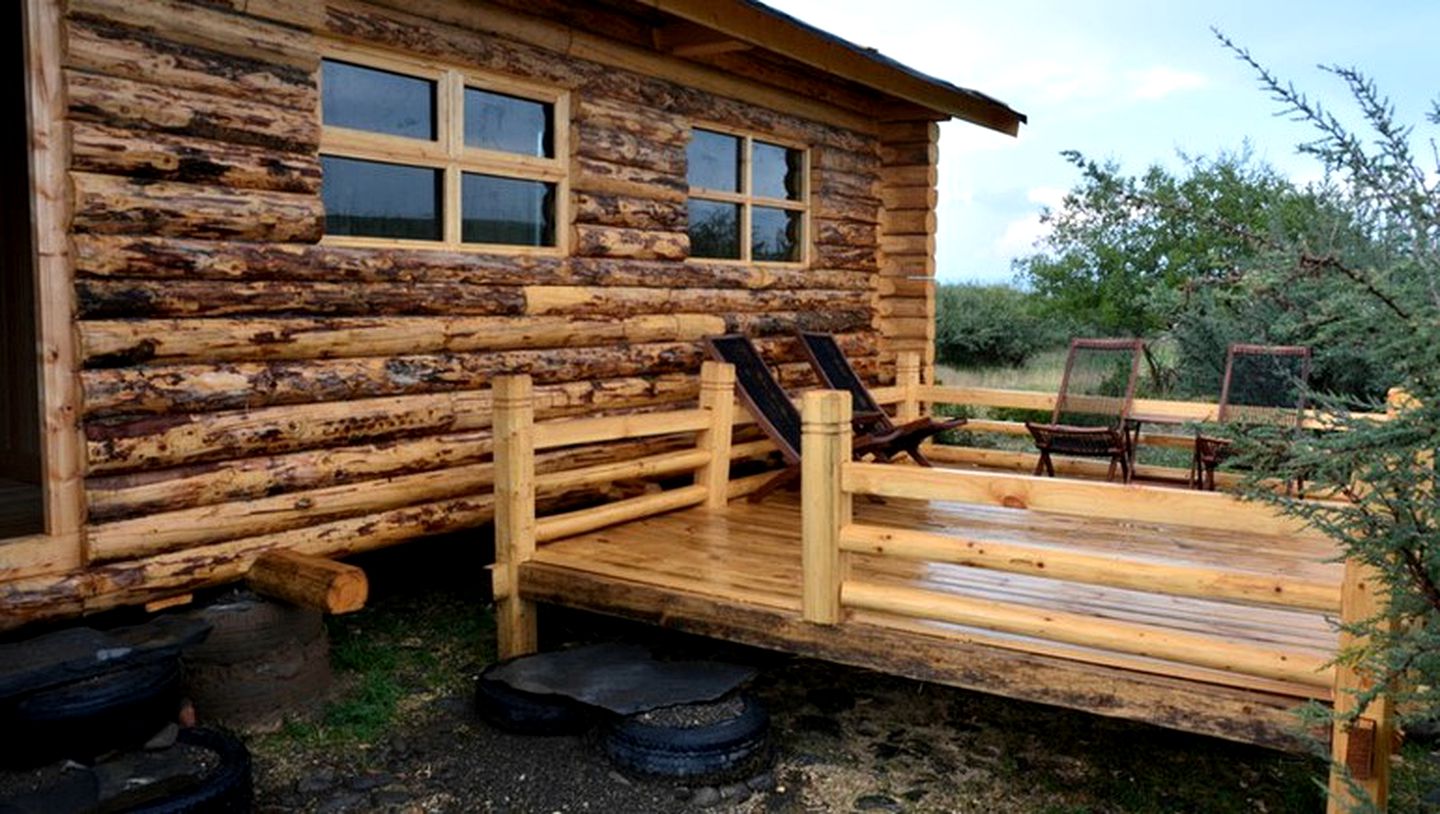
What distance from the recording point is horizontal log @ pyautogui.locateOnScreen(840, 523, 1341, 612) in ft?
11.8

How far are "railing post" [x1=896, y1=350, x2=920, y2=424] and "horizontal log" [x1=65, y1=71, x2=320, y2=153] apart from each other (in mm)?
5354

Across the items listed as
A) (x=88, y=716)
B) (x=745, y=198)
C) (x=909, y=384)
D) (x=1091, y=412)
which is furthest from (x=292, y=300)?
(x=1091, y=412)

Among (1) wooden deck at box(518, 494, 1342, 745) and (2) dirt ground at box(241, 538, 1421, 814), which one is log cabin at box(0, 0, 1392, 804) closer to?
(1) wooden deck at box(518, 494, 1342, 745)

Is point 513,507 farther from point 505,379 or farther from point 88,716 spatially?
point 88,716

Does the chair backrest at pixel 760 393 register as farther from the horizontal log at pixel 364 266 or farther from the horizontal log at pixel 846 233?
the horizontal log at pixel 846 233

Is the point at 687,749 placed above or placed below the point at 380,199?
below

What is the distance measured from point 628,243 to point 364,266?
1943mm

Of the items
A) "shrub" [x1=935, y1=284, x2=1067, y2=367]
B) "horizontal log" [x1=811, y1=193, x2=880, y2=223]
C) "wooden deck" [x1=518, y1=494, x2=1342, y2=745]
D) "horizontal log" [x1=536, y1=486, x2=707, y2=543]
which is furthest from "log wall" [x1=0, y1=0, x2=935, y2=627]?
"shrub" [x1=935, y1=284, x2=1067, y2=367]

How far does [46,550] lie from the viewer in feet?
13.9

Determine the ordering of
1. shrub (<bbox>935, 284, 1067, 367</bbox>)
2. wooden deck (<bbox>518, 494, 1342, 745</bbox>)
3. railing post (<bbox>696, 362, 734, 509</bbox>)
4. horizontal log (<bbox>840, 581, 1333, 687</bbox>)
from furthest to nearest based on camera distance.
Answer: shrub (<bbox>935, 284, 1067, 367</bbox>) → railing post (<bbox>696, 362, 734, 509</bbox>) → wooden deck (<bbox>518, 494, 1342, 745</bbox>) → horizontal log (<bbox>840, 581, 1333, 687</bbox>)

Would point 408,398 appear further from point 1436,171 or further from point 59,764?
point 1436,171

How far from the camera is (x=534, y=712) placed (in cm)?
454

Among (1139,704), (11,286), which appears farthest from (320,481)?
(1139,704)

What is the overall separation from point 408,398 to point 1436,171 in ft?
14.8
